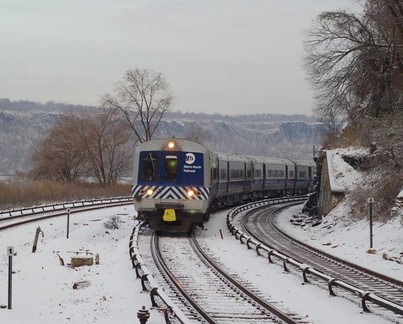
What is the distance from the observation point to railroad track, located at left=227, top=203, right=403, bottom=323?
1063 cm

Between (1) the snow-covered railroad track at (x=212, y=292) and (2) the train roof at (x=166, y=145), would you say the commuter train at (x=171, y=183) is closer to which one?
(2) the train roof at (x=166, y=145)

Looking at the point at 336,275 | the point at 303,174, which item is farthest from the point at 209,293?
the point at 303,174

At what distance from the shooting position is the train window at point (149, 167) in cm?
2131

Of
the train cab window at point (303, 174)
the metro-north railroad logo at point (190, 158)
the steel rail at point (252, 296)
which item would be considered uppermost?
the metro-north railroad logo at point (190, 158)

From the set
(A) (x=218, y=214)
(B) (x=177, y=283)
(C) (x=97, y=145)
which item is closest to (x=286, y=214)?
(A) (x=218, y=214)

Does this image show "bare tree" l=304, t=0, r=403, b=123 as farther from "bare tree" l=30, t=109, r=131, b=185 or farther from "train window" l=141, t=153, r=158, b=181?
"bare tree" l=30, t=109, r=131, b=185

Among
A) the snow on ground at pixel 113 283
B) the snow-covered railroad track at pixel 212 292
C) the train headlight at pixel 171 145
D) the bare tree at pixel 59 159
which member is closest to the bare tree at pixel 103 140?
the bare tree at pixel 59 159

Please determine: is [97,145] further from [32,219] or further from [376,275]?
[376,275]

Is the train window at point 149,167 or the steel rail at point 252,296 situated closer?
the steel rail at point 252,296

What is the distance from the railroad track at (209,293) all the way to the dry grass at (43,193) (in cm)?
2639

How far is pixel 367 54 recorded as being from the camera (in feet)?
99.8

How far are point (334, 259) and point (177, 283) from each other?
647cm

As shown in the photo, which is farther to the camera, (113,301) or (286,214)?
(286,214)

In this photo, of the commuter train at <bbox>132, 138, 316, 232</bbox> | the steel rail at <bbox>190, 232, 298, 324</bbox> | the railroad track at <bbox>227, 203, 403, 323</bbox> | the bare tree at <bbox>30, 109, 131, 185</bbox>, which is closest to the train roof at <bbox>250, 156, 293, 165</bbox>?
the railroad track at <bbox>227, 203, 403, 323</bbox>
